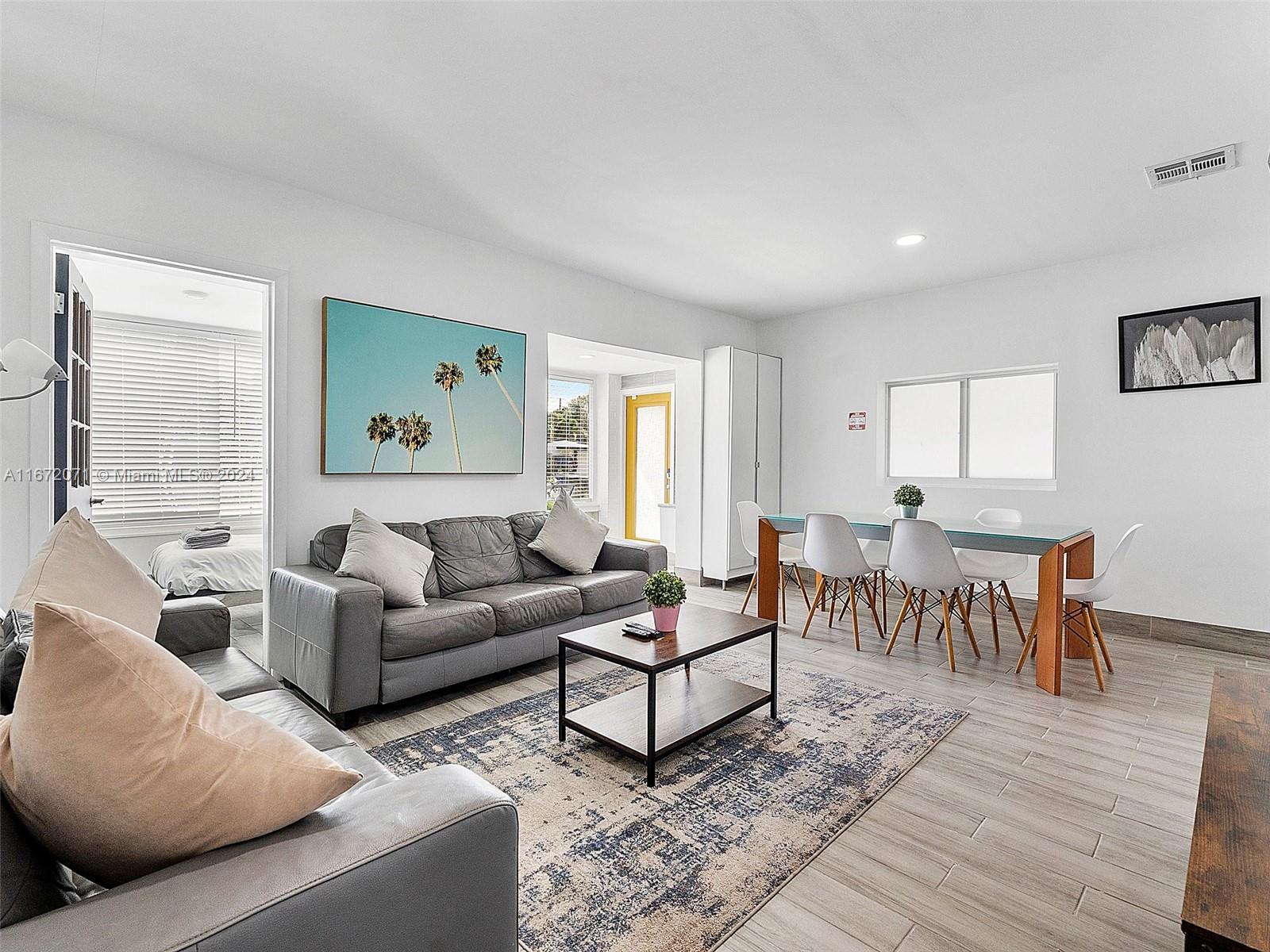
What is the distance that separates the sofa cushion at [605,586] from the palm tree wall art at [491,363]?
127 centimetres

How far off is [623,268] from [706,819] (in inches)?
151

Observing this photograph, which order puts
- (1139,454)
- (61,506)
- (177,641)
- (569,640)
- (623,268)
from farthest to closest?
(623,268) → (1139,454) → (61,506) → (569,640) → (177,641)

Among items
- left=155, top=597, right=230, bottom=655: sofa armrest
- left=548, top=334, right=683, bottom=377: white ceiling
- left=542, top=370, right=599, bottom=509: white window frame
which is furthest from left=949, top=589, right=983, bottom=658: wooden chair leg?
left=542, top=370, right=599, bottom=509: white window frame

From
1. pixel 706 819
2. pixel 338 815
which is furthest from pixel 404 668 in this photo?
pixel 338 815

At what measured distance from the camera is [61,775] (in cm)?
85

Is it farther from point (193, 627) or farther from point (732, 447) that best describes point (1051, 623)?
point (193, 627)

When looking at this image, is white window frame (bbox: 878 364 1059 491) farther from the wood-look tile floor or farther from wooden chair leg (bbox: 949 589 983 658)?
the wood-look tile floor

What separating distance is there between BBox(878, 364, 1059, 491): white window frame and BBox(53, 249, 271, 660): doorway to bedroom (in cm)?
496

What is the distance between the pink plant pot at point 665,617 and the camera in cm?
278

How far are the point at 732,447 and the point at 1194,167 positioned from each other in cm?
355

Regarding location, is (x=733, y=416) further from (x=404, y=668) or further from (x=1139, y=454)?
(x=404, y=668)

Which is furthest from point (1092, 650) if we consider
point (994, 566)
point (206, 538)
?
point (206, 538)

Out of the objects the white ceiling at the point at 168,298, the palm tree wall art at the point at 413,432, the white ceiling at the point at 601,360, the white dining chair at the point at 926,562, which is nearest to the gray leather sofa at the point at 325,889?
the palm tree wall art at the point at 413,432

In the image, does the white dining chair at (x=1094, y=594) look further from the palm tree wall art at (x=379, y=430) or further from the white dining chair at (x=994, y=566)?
the palm tree wall art at (x=379, y=430)
